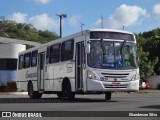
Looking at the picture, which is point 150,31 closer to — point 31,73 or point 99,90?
point 31,73

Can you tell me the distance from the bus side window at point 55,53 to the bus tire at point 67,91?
5.94 feet

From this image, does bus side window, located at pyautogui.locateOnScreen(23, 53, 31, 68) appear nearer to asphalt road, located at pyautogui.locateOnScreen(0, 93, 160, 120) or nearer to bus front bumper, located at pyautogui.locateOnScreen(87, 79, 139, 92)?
asphalt road, located at pyautogui.locateOnScreen(0, 93, 160, 120)

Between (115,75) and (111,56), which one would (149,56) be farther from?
(115,75)

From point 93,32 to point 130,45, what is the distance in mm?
1941

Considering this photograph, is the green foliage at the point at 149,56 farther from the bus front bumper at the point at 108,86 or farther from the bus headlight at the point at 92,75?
the bus headlight at the point at 92,75

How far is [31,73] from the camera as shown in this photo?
27.7 metres

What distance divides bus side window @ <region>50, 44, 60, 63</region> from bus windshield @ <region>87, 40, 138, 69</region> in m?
3.52

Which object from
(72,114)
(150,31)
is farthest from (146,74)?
(72,114)

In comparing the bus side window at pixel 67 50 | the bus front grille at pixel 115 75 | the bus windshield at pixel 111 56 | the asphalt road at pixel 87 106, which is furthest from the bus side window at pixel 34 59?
the bus front grille at pixel 115 75

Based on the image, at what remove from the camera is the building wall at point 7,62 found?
149 ft

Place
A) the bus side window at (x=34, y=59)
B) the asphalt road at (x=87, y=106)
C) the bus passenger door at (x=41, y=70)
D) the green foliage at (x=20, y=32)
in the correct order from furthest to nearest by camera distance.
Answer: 1. the green foliage at (x=20, y=32)
2. the bus side window at (x=34, y=59)
3. the bus passenger door at (x=41, y=70)
4. the asphalt road at (x=87, y=106)

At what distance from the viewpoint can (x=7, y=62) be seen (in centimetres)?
4603

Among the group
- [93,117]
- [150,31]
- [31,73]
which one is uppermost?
[150,31]

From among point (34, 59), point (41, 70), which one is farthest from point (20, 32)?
point (41, 70)
